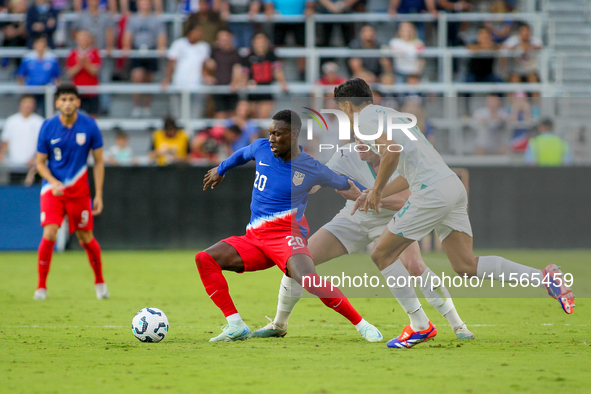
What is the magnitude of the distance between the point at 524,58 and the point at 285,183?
1180 centimetres

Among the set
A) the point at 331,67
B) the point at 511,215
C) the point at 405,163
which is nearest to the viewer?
the point at 405,163

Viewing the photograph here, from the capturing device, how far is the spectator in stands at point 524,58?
1623cm

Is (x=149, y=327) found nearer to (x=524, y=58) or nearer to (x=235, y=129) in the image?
(x=235, y=129)

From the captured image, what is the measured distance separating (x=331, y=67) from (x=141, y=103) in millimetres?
4035

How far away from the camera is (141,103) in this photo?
15.8 metres

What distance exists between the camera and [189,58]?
15.6 metres

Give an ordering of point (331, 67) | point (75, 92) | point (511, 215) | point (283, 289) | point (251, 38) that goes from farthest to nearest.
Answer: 1. point (251, 38)
2. point (331, 67)
3. point (511, 215)
4. point (75, 92)
5. point (283, 289)

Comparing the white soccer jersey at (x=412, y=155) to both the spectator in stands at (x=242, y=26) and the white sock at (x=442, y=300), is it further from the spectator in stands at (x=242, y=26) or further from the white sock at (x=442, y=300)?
the spectator in stands at (x=242, y=26)

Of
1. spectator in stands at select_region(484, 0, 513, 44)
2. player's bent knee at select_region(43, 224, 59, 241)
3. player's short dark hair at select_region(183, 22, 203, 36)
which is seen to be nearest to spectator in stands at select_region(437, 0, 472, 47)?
spectator in stands at select_region(484, 0, 513, 44)

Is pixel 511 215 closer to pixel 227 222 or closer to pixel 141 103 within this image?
pixel 227 222

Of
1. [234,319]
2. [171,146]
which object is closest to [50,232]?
[234,319]

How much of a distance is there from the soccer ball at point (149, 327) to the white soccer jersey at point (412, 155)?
2135 mm

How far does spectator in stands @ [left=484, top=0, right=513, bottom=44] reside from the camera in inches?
652

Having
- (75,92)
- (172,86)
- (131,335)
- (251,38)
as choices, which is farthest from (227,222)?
(131,335)
